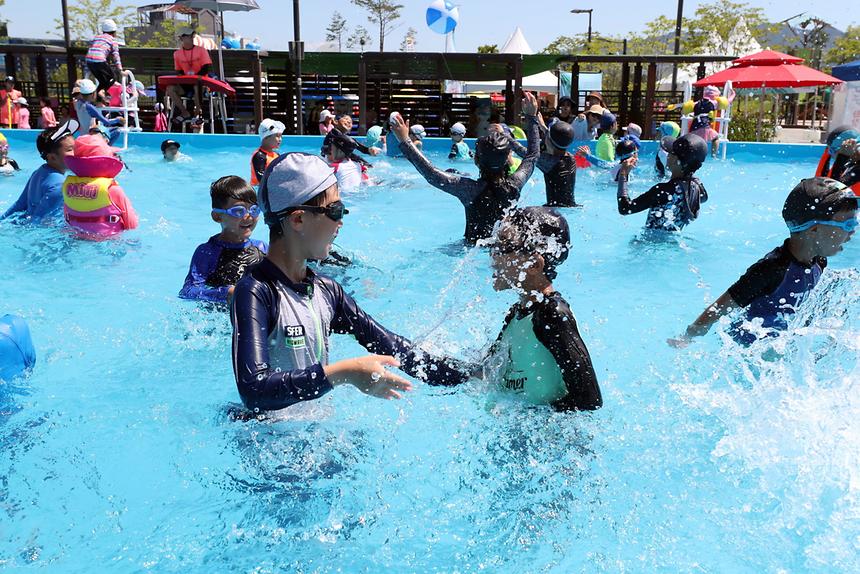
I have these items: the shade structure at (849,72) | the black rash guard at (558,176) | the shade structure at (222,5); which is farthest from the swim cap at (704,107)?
the shade structure at (222,5)

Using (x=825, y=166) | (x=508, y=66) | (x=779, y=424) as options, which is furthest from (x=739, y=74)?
(x=779, y=424)

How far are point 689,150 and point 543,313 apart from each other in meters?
4.88

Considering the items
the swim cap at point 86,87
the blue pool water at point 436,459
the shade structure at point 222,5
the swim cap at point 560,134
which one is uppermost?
the shade structure at point 222,5

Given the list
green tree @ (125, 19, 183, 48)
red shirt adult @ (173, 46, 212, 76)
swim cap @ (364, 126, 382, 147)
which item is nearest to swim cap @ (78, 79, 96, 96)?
red shirt adult @ (173, 46, 212, 76)

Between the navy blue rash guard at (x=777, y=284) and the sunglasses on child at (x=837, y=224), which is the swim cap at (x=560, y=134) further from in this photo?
the sunglasses on child at (x=837, y=224)

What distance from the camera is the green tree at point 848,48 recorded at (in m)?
33.6

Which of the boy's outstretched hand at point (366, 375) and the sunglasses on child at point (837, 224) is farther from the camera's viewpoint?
the sunglasses on child at point (837, 224)

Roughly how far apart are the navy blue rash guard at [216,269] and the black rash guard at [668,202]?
12.1ft

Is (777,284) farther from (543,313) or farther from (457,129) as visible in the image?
(457,129)

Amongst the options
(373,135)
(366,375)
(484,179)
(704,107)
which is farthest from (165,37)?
(366,375)

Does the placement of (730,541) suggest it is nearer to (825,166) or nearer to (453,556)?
(453,556)

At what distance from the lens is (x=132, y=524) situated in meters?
3.09

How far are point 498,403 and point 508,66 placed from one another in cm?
1856

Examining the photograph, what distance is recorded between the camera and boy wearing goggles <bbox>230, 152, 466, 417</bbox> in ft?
7.48
